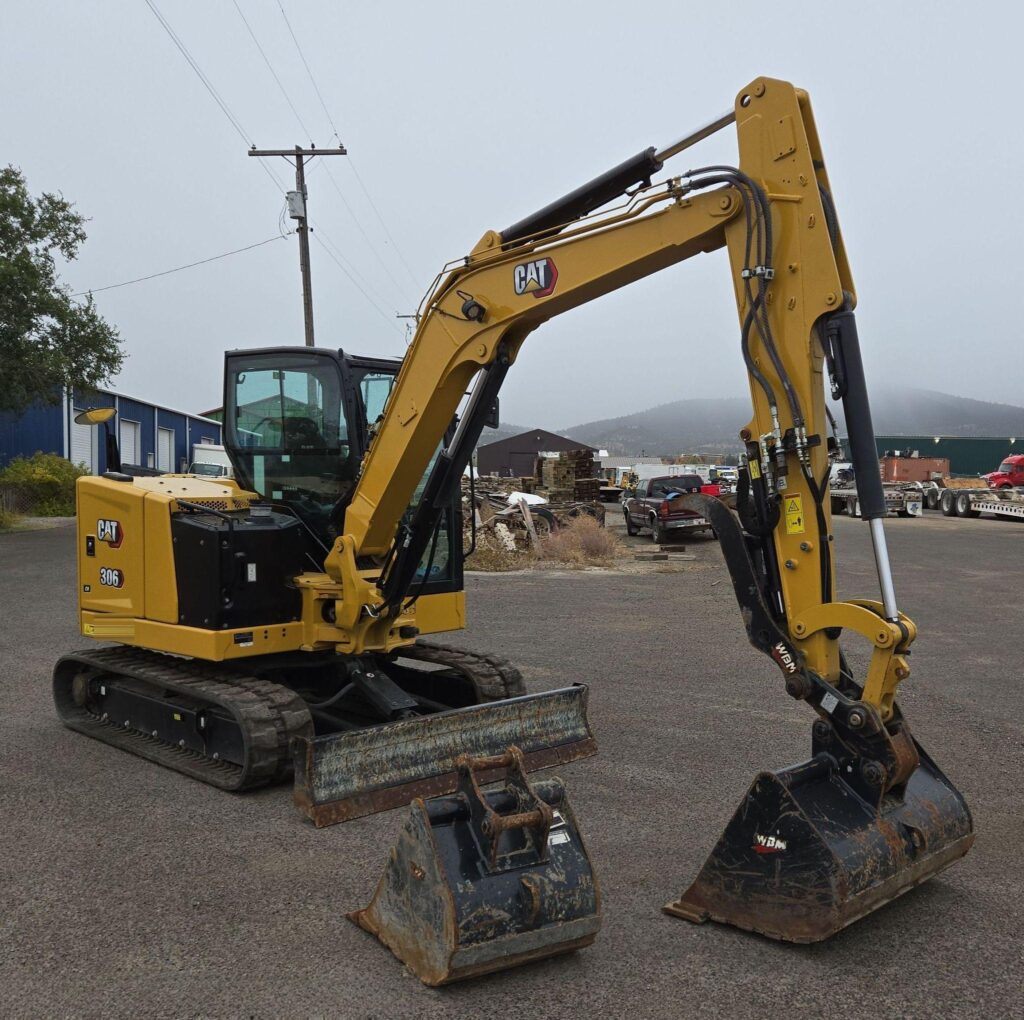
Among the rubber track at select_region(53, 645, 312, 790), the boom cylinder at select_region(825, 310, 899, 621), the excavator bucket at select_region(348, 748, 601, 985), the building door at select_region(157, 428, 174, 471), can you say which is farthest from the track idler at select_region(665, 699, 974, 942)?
the building door at select_region(157, 428, 174, 471)

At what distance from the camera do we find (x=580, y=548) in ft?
67.0

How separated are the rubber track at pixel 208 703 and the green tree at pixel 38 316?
18111mm

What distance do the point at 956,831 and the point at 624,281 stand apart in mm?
3048

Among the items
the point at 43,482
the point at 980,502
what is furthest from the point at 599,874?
the point at 980,502

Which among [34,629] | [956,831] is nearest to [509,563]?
[34,629]

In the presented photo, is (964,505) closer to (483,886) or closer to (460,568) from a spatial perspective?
(460,568)

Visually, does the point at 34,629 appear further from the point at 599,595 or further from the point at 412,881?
the point at 412,881

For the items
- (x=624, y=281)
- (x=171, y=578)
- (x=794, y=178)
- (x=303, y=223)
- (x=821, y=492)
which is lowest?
(x=171, y=578)

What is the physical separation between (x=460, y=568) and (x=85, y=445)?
31.1 m

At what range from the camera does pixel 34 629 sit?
11617 millimetres

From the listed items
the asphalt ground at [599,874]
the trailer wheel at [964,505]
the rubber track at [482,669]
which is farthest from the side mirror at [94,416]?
the trailer wheel at [964,505]

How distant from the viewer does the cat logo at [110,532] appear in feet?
22.9

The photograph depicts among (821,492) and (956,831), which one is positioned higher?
(821,492)

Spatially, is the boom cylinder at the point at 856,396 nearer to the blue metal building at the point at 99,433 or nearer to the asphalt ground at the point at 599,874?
the asphalt ground at the point at 599,874
